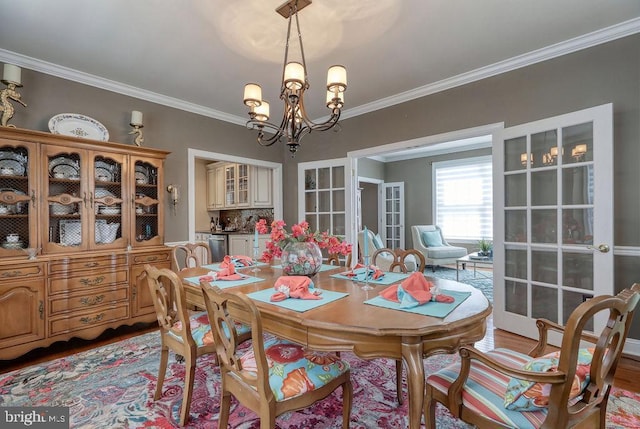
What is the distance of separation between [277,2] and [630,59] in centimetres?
281

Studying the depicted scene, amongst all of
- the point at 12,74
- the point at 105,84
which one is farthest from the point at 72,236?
the point at 105,84

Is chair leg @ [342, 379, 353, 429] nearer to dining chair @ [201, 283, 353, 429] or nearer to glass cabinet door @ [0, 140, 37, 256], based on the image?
dining chair @ [201, 283, 353, 429]

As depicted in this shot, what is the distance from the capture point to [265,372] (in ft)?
4.15

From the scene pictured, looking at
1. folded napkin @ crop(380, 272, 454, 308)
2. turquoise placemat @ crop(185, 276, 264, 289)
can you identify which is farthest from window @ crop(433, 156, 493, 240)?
turquoise placemat @ crop(185, 276, 264, 289)

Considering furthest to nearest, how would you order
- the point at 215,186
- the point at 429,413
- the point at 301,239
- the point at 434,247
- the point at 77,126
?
the point at 215,186
the point at 434,247
the point at 77,126
the point at 301,239
the point at 429,413

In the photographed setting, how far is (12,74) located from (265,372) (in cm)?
318

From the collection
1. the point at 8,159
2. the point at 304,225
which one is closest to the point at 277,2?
the point at 304,225

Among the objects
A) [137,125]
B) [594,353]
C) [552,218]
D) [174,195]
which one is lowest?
[594,353]

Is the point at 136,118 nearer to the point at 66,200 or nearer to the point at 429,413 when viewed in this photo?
the point at 66,200

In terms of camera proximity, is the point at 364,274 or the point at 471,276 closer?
the point at 364,274

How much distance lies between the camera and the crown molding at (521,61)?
2465 millimetres

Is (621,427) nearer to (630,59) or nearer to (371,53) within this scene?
(630,59)

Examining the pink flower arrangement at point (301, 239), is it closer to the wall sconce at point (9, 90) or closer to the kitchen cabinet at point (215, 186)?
the wall sconce at point (9, 90)

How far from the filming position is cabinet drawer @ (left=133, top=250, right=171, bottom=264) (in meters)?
3.15
